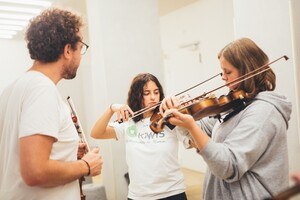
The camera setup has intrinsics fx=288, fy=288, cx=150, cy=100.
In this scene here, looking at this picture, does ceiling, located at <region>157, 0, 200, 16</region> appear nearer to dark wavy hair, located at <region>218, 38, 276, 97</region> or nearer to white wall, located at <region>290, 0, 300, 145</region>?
white wall, located at <region>290, 0, 300, 145</region>

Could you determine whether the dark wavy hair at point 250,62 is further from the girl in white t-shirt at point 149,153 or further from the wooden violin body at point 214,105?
the girl in white t-shirt at point 149,153

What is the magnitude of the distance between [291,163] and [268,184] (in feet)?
1.76

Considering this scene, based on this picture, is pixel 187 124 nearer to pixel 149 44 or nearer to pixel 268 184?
pixel 268 184

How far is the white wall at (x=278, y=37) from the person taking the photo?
1518mm

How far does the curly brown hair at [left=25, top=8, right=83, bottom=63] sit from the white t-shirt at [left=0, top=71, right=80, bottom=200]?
0.10 meters

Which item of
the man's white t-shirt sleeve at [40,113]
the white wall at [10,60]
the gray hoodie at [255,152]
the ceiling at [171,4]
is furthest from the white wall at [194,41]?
the man's white t-shirt sleeve at [40,113]

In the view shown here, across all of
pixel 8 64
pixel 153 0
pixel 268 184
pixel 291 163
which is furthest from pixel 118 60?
pixel 8 64

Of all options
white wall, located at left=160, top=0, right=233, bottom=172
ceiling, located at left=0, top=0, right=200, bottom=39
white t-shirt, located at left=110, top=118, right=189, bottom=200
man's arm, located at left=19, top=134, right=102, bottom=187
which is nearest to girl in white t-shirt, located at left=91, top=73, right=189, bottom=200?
white t-shirt, located at left=110, top=118, right=189, bottom=200

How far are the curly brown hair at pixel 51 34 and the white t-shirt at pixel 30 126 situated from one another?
10 centimetres

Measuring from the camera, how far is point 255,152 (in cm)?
107

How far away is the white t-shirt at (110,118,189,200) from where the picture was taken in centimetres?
168

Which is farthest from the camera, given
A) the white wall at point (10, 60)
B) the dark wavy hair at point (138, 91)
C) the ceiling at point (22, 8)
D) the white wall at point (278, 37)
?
the white wall at point (10, 60)

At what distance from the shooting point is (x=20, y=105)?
100cm

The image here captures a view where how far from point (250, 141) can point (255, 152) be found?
0.05 m
